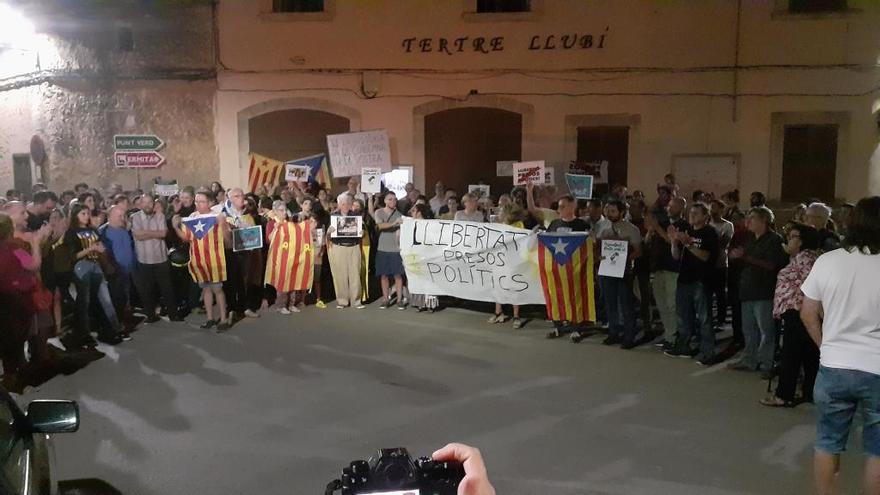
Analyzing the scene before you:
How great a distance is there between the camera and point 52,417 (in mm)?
3328

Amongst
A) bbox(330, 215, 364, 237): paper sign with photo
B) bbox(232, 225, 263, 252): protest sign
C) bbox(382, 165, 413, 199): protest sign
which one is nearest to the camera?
bbox(232, 225, 263, 252): protest sign

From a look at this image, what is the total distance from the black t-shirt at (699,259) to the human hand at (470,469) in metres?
7.24

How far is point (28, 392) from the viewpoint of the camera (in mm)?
7848

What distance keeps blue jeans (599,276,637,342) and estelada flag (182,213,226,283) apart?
519 cm

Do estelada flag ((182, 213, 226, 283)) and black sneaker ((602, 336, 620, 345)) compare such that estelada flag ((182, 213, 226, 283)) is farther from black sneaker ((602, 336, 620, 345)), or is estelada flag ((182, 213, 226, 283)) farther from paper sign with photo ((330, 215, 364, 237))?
black sneaker ((602, 336, 620, 345))

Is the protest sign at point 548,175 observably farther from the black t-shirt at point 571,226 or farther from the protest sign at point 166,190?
the protest sign at point 166,190

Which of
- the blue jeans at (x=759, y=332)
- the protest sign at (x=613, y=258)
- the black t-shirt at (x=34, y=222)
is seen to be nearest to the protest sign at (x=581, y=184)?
the protest sign at (x=613, y=258)

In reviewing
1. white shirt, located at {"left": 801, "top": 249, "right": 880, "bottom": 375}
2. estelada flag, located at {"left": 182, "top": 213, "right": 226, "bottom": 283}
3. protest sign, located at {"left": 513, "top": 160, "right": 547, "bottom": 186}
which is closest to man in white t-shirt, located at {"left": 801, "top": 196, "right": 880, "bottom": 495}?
white shirt, located at {"left": 801, "top": 249, "right": 880, "bottom": 375}

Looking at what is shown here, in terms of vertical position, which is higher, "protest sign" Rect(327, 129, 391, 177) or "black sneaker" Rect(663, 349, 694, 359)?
"protest sign" Rect(327, 129, 391, 177)

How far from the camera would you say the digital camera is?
1748mm

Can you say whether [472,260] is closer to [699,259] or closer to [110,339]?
[699,259]

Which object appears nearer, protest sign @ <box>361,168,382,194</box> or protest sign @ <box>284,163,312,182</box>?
protest sign @ <box>361,168,382,194</box>

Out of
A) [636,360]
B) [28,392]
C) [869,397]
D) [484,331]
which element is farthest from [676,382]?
[28,392]

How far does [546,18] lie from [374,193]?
5.22m
